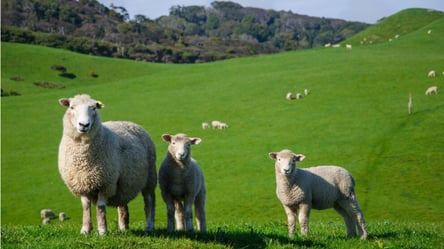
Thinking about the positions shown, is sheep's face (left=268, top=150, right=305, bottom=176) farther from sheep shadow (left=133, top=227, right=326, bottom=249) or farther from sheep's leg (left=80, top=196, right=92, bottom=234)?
sheep's leg (left=80, top=196, right=92, bottom=234)

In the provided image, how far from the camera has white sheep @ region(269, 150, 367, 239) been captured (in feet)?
36.7

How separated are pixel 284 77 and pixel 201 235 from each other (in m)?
53.8

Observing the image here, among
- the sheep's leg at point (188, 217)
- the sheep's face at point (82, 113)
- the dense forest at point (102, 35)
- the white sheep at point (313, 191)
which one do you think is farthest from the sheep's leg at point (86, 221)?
the dense forest at point (102, 35)

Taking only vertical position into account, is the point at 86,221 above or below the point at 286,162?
below

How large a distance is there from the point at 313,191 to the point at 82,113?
18.6 feet

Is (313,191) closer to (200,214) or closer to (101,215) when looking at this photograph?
(200,214)

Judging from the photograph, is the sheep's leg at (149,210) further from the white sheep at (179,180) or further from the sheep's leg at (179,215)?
the sheep's leg at (179,215)

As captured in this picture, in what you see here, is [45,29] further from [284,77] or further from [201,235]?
[201,235]

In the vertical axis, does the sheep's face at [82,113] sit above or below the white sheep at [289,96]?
above

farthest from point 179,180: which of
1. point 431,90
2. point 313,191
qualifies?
point 431,90

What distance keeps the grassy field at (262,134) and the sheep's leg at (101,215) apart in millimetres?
483

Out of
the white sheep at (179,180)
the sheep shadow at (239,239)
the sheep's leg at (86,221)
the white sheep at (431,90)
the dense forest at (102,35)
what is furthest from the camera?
the dense forest at (102,35)

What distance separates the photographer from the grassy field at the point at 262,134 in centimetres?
1216

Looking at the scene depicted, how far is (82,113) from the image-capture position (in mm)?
8508
